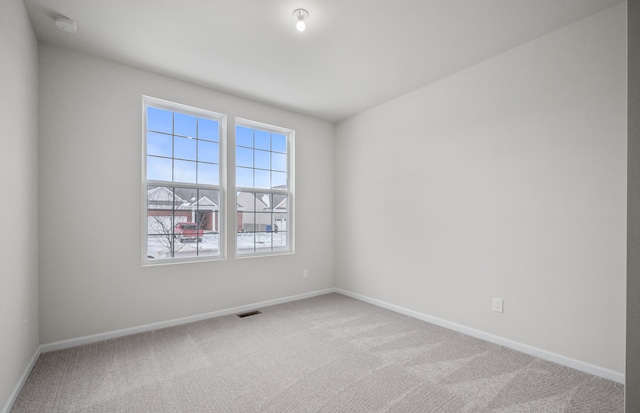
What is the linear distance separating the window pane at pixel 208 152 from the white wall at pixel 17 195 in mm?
1458

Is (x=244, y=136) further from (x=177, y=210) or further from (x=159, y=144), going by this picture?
(x=177, y=210)

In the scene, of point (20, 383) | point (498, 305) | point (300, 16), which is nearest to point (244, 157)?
point (300, 16)

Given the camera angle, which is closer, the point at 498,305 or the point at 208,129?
the point at 498,305

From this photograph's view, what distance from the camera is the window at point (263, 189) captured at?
3.95 meters

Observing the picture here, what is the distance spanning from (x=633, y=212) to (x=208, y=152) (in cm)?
372

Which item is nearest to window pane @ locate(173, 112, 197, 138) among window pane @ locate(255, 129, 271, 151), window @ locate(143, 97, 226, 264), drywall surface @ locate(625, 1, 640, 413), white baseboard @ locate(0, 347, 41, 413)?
window @ locate(143, 97, 226, 264)

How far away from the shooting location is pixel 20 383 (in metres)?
2.06

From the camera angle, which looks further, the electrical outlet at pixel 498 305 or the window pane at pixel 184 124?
the window pane at pixel 184 124

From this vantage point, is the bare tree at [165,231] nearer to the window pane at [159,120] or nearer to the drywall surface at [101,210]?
the drywall surface at [101,210]

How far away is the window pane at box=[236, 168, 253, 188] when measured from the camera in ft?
12.8

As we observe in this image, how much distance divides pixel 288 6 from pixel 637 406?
3.08 m

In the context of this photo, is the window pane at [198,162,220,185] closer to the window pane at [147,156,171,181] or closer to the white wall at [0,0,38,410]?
the window pane at [147,156,171,181]

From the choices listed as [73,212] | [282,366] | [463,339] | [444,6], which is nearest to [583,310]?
[463,339]

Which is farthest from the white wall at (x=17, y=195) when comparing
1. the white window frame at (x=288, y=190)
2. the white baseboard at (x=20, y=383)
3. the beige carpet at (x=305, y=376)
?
the white window frame at (x=288, y=190)
